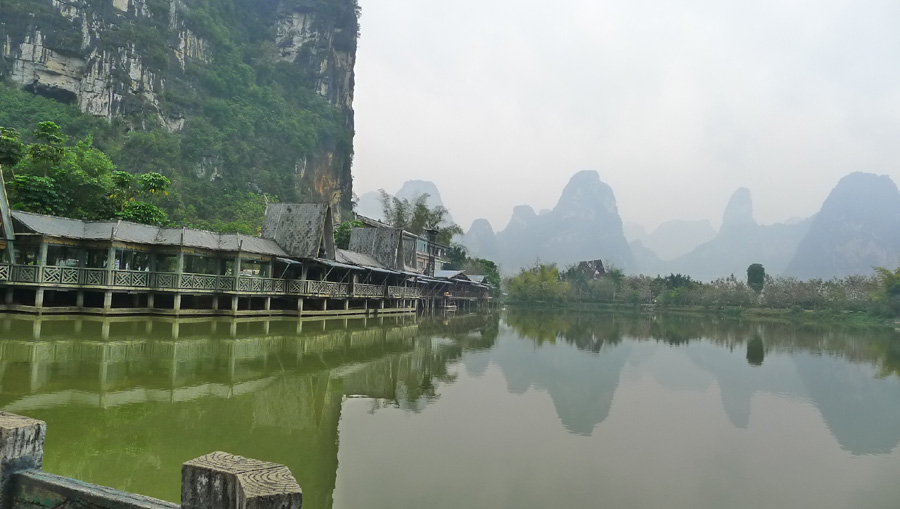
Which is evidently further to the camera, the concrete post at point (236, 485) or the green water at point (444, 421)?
the green water at point (444, 421)

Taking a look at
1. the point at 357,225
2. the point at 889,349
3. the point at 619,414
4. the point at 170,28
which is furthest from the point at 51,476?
the point at 170,28

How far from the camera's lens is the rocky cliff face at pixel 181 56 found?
49.1 meters

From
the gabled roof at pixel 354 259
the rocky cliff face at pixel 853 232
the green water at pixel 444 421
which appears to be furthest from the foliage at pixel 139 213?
the rocky cliff face at pixel 853 232

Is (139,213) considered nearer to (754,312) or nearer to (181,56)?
(181,56)

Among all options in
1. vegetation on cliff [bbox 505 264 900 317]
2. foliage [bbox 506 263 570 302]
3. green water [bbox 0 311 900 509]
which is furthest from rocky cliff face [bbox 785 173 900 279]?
green water [bbox 0 311 900 509]

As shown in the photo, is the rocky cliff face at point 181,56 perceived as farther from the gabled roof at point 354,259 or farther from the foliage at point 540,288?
the gabled roof at point 354,259

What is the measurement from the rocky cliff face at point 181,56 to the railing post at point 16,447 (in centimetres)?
5607

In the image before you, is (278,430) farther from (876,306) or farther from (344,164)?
(344,164)

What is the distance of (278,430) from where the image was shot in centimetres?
738

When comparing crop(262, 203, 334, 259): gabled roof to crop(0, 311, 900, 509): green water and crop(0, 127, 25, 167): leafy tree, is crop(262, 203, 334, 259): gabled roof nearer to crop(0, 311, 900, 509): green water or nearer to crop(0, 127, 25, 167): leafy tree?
crop(0, 311, 900, 509): green water

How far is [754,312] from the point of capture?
5428 cm

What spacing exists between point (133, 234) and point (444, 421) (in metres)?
16.1

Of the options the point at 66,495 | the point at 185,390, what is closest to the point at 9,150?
the point at 185,390

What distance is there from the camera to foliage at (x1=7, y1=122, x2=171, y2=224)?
22.5 metres
